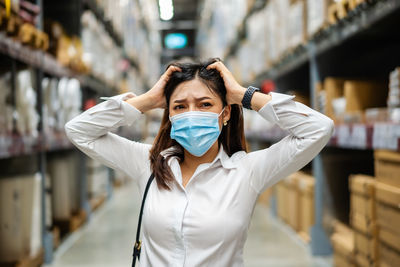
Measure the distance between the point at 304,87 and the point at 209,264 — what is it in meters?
4.66

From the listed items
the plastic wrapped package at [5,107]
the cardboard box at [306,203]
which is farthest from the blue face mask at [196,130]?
the cardboard box at [306,203]

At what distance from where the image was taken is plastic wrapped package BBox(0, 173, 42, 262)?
3223 millimetres

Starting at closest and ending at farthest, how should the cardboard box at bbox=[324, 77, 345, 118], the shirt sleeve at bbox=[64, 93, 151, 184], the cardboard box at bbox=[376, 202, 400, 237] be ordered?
the shirt sleeve at bbox=[64, 93, 151, 184] → the cardboard box at bbox=[376, 202, 400, 237] → the cardboard box at bbox=[324, 77, 345, 118]

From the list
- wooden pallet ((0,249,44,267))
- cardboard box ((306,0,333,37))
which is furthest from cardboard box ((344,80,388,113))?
wooden pallet ((0,249,44,267))

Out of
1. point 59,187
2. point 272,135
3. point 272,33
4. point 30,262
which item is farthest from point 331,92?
point 59,187

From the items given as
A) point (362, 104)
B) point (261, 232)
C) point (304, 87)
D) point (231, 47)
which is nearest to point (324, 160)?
point (362, 104)

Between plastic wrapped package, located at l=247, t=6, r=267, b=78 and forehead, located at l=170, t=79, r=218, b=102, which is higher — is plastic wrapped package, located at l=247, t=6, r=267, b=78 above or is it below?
above

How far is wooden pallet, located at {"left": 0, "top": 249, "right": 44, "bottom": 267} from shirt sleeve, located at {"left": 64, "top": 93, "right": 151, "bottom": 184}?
1763 millimetres

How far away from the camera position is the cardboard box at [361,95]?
10.7 feet

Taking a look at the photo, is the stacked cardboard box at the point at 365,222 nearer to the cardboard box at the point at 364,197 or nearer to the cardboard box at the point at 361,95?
the cardboard box at the point at 364,197

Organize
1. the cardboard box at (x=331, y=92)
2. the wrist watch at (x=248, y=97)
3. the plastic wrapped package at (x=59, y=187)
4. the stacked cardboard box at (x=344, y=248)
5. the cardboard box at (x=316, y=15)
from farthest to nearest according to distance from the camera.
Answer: the plastic wrapped package at (x=59, y=187) → the cardboard box at (x=331, y=92) → the cardboard box at (x=316, y=15) → the stacked cardboard box at (x=344, y=248) → the wrist watch at (x=248, y=97)

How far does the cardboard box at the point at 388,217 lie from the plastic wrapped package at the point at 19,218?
2.38m

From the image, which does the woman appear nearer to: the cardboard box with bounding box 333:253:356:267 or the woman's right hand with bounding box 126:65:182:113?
the woman's right hand with bounding box 126:65:182:113

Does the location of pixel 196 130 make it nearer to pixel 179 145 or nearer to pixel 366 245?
pixel 179 145
